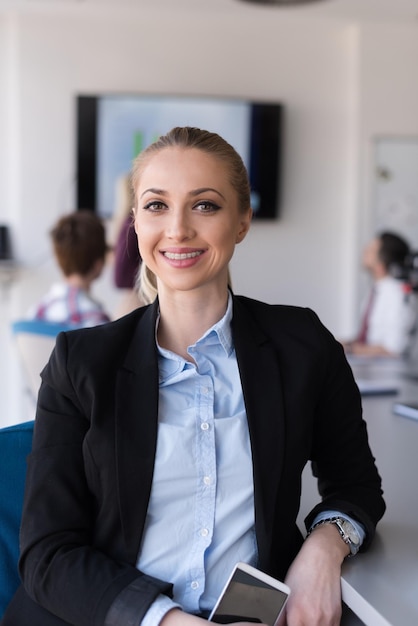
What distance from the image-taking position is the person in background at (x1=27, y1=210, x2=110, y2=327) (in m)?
2.93

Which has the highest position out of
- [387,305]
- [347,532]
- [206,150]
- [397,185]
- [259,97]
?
[259,97]

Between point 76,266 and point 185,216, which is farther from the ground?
point 185,216

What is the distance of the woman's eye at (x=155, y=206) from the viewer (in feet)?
3.69

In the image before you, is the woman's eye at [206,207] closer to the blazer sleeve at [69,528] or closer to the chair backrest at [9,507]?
the blazer sleeve at [69,528]

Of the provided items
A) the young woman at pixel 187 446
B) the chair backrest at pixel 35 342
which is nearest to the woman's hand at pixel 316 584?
the young woman at pixel 187 446

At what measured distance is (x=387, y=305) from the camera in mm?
3877

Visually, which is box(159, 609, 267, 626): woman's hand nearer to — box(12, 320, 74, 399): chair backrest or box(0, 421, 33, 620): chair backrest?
box(0, 421, 33, 620): chair backrest

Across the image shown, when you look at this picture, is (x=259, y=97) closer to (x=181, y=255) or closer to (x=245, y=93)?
(x=245, y=93)

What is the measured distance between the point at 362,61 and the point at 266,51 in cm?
65

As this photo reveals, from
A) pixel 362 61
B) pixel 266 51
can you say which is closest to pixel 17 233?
pixel 266 51

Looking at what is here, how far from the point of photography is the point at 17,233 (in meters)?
4.71

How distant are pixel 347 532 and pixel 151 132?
13.3ft

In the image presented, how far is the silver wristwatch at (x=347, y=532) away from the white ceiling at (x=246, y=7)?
387cm

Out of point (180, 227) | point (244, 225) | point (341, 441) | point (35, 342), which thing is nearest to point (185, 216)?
point (180, 227)
